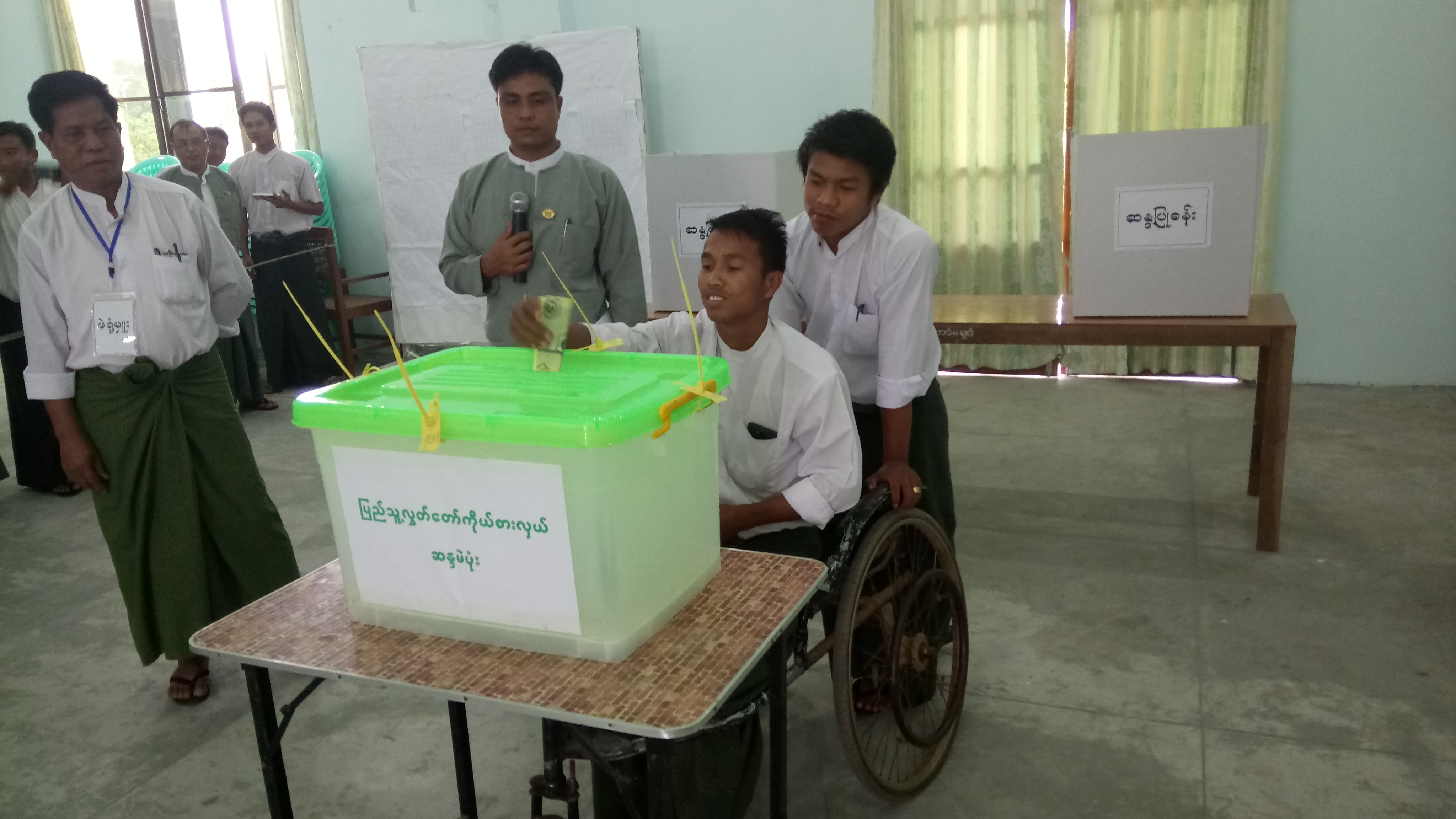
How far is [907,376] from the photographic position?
6.11 feet

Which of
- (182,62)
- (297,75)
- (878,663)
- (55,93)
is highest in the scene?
(182,62)

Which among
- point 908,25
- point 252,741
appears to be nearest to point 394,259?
point 908,25

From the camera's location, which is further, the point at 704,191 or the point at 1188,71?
the point at 1188,71

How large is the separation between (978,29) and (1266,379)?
233 centimetres

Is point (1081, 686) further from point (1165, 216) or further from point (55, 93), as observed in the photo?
point (55, 93)

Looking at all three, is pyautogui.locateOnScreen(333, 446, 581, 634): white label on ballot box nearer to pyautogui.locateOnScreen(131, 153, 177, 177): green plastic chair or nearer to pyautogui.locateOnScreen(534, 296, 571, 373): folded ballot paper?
pyautogui.locateOnScreen(534, 296, 571, 373): folded ballot paper

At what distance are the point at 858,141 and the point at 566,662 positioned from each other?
1122 millimetres

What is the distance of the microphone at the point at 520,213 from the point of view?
2125 millimetres

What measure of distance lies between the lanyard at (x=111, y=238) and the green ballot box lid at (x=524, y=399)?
1104 millimetres

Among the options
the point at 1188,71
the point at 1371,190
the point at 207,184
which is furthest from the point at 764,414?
the point at 207,184

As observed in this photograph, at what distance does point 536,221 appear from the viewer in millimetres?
2242

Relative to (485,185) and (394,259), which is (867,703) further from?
(394,259)

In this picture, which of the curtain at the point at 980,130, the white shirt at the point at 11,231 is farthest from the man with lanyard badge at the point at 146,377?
the curtain at the point at 980,130

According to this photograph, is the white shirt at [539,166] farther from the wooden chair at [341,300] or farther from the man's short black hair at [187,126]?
the wooden chair at [341,300]
